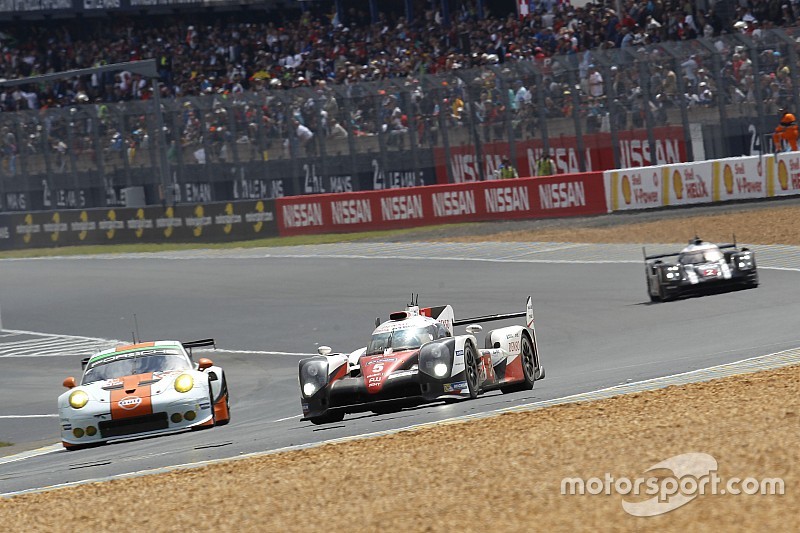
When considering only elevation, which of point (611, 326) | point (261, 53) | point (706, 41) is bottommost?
point (611, 326)

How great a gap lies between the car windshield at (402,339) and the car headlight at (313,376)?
638mm

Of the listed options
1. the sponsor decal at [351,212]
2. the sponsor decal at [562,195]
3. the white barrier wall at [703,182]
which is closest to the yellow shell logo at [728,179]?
the white barrier wall at [703,182]

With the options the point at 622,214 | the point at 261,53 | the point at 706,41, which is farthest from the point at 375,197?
the point at 261,53

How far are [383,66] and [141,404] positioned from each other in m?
30.2

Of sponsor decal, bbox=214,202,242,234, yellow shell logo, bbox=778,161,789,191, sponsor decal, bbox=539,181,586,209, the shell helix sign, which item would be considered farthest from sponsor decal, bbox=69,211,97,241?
yellow shell logo, bbox=778,161,789,191

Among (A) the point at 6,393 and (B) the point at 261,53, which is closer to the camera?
(A) the point at 6,393

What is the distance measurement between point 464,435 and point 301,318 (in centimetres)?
1347

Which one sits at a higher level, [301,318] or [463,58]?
[463,58]

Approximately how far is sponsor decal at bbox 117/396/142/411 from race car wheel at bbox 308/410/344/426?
6.07 feet

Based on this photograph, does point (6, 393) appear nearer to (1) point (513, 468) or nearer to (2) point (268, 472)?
(2) point (268, 472)

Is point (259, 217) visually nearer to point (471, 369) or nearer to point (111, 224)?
point (111, 224)

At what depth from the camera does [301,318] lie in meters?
23.2

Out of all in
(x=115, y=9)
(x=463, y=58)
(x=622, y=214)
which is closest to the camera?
(x=622, y=214)

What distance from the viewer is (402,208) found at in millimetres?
34844
